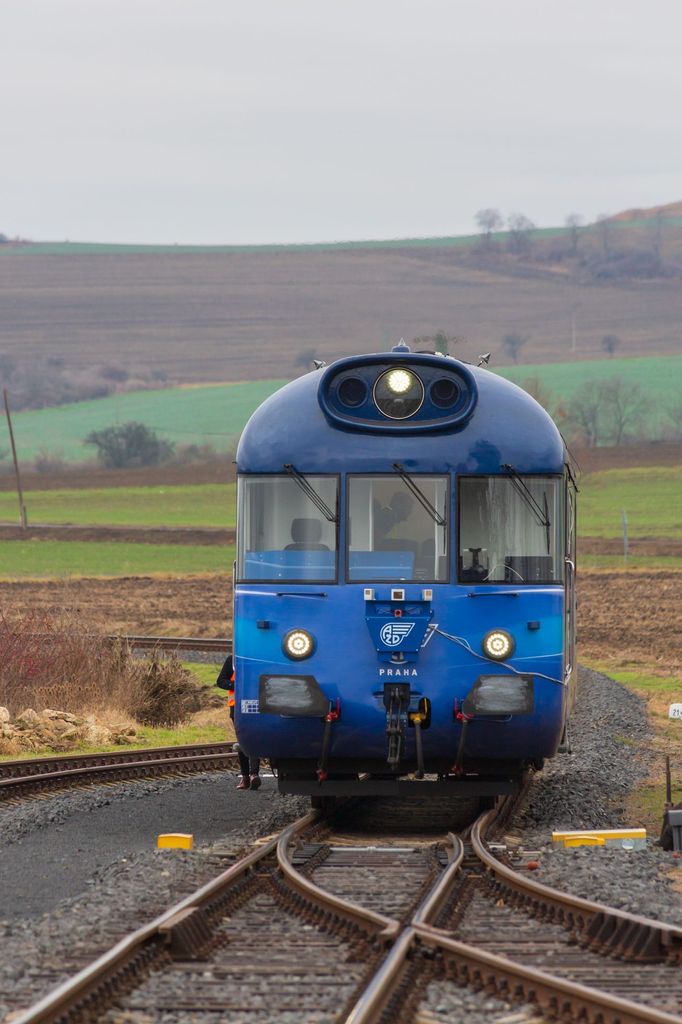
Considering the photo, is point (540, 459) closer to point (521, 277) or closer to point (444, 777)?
point (444, 777)

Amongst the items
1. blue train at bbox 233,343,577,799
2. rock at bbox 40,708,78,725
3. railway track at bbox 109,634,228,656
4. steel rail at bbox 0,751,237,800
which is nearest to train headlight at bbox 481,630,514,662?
blue train at bbox 233,343,577,799

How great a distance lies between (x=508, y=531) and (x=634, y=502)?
204ft

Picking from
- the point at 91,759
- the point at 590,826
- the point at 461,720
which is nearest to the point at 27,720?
the point at 91,759

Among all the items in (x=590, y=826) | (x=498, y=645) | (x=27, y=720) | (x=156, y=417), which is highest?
(x=156, y=417)

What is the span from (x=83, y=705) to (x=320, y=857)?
13.7 meters

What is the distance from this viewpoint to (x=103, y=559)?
6138cm

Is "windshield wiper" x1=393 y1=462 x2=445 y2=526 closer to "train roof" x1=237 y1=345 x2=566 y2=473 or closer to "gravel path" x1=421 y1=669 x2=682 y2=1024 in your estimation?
"train roof" x1=237 y1=345 x2=566 y2=473

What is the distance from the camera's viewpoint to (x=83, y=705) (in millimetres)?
24562

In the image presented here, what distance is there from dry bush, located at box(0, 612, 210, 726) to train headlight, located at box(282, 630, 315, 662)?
1210 centimetres

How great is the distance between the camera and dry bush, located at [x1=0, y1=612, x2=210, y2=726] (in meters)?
23.8

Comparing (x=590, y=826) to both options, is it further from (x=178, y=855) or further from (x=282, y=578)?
(x=178, y=855)

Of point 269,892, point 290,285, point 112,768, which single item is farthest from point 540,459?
point 290,285

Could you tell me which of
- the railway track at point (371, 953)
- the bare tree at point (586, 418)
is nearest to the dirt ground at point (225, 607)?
the railway track at point (371, 953)

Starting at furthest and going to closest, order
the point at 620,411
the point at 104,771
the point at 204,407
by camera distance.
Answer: the point at 204,407
the point at 620,411
the point at 104,771
